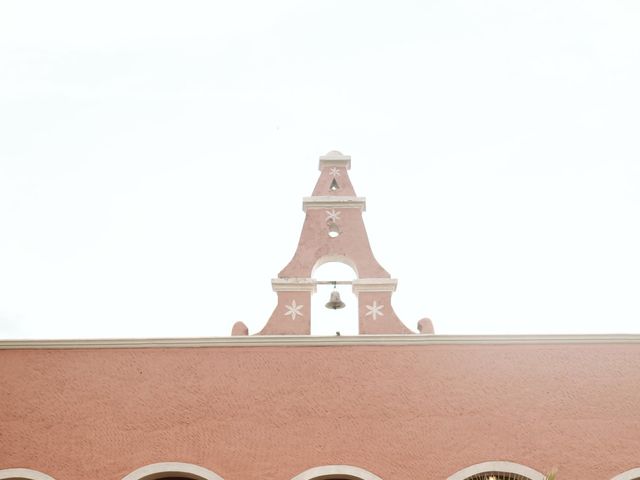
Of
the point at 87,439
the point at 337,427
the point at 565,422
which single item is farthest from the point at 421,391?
the point at 87,439

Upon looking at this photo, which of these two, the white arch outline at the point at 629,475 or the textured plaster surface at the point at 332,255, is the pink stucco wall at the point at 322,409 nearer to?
the white arch outline at the point at 629,475

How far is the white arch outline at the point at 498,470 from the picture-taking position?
895 centimetres

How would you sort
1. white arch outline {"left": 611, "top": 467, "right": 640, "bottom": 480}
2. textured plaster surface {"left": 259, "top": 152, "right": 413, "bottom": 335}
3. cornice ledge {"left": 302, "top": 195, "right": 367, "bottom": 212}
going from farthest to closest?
1. cornice ledge {"left": 302, "top": 195, "right": 367, "bottom": 212}
2. textured plaster surface {"left": 259, "top": 152, "right": 413, "bottom": 335}
3. white arch outline {"left": 611, "top": 467, "right": 640, "bottom": 480}

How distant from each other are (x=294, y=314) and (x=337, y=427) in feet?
5.50

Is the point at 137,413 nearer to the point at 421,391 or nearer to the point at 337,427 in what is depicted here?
the point at 337,427

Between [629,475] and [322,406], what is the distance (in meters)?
3.61

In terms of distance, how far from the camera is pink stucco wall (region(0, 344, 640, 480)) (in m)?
9.12

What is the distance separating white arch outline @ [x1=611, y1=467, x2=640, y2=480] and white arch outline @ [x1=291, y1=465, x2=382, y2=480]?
2.74 meters

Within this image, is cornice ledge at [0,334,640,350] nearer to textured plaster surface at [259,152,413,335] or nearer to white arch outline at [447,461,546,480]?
textured plaster surface at [259,152,413,335]

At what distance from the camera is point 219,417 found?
9.41 metres

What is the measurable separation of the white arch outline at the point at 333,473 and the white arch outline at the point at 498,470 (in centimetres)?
96

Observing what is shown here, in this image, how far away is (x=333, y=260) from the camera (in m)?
11.0

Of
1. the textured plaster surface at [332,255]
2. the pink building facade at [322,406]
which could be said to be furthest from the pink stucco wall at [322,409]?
the textured plaster surface at [332,255]

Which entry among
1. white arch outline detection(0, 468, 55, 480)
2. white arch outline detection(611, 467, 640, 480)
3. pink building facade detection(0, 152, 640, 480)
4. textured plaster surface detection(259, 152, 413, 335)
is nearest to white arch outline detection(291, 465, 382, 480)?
pink building facade detection(0, 152, 640, 480)
